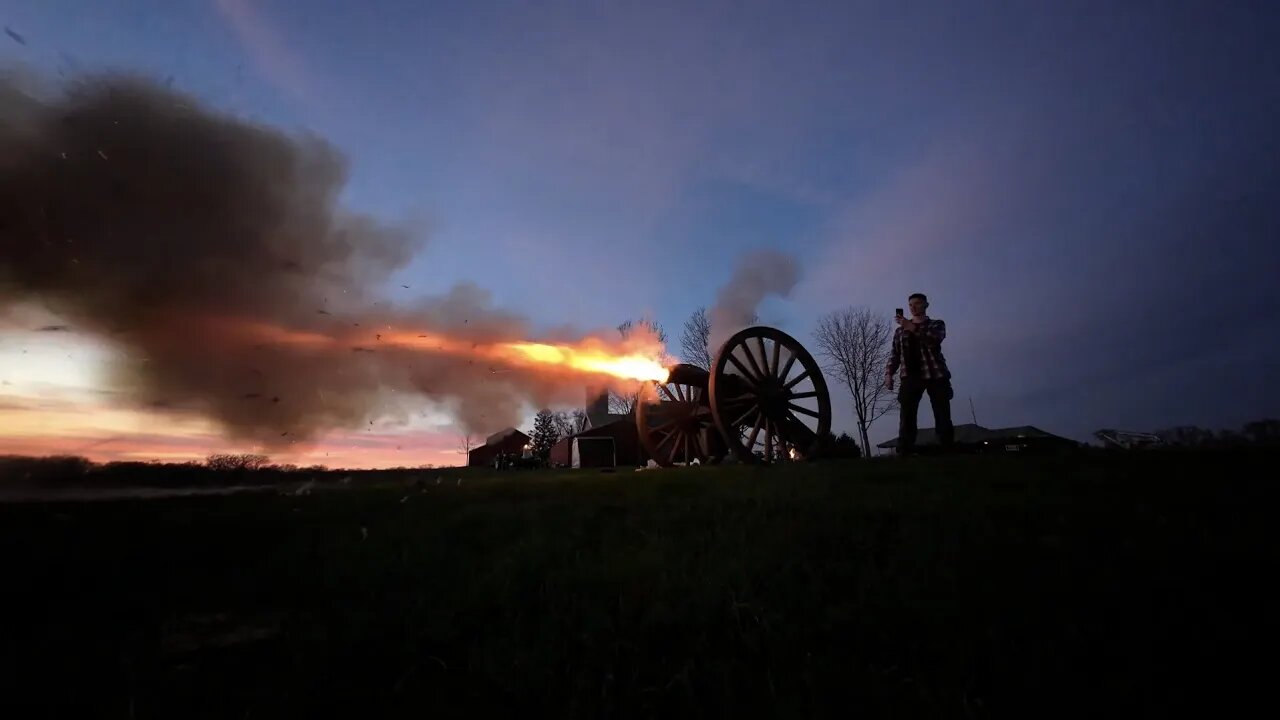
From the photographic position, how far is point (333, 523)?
5449 millimetres

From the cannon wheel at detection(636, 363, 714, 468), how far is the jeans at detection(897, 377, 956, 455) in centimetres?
492

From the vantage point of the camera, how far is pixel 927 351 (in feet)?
31.9

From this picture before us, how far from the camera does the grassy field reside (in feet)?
6.85

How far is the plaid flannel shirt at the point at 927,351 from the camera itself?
377 inches

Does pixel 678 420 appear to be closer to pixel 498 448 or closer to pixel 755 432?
pixel 755 432

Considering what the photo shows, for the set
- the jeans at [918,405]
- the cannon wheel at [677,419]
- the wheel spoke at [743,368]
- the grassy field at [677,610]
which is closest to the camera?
the grassy field at [677,610]

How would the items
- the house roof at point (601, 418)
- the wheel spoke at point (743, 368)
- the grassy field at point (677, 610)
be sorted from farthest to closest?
the house roof at point (601, 418)
the wheel spoke at point (743, 368)
the grassy field at point (677, 610)

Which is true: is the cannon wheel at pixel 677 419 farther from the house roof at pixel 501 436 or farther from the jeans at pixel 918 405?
the house roof at pixel 501 436

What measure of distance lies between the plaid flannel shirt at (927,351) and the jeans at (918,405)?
0.15 m

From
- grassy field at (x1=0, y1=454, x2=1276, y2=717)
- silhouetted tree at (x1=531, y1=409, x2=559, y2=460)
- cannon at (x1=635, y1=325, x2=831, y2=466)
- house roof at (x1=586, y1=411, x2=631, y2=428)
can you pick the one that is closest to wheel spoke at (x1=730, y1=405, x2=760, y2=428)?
cannon at (x1=635, y1=325, x2=831, y2=466)

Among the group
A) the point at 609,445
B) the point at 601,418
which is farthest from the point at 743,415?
the point at 601,418

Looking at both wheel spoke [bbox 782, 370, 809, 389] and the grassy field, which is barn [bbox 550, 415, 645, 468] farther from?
the grassy field

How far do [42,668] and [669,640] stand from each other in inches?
113

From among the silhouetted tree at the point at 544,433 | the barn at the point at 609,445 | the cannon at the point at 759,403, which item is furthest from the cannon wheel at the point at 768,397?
the silhouetted tree at the point at 544,433
